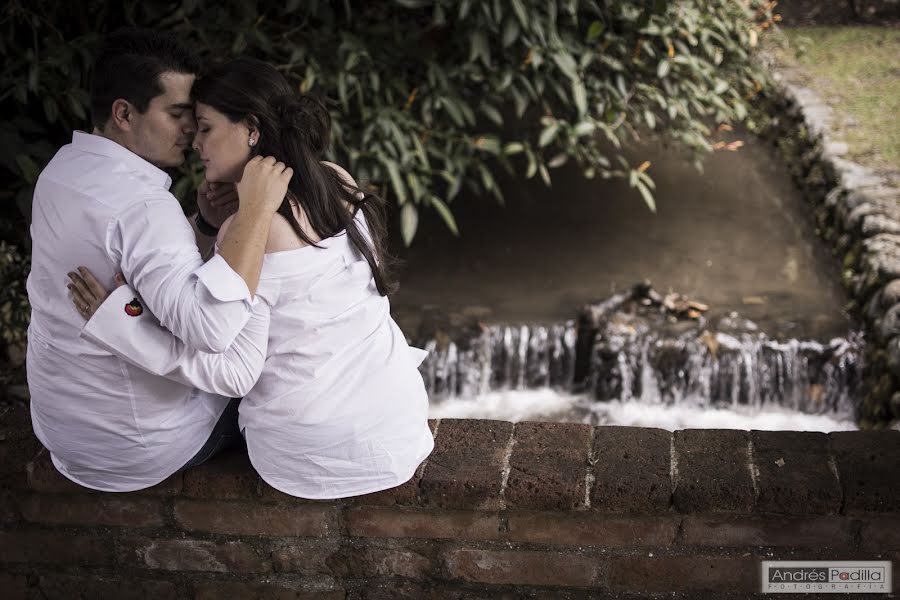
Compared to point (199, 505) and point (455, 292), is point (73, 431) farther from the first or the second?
point (455, 292)

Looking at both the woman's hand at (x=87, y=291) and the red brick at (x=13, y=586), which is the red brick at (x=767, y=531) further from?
the red brick at (x=13, y=586)

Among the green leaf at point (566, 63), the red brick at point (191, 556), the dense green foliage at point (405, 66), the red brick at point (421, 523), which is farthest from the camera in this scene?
the green leaf at point (566, 63)

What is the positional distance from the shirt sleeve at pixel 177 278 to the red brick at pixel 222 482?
1.33 feet

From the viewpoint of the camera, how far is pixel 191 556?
7.39ft

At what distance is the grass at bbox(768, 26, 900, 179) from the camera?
6469mm

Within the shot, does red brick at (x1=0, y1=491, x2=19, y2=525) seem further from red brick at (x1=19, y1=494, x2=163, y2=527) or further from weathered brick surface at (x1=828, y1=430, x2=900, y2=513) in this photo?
weathered brick surface at (x1=828, y1=430, x2=900, y2=513)

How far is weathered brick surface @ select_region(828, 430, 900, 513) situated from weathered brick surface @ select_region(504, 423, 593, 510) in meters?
0.52

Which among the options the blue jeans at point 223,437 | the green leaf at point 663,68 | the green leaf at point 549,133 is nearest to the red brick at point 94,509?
the blue jeans at point 223,437

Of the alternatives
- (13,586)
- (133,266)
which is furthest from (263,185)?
(13,586)

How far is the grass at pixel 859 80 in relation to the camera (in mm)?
6469

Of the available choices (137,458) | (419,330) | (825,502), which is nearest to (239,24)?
(419,330)

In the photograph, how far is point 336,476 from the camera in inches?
82.4

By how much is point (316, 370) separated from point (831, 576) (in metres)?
1.10

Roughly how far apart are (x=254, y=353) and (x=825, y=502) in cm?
114
